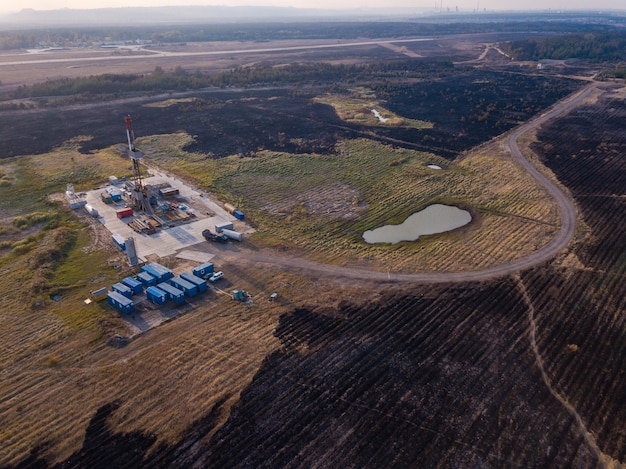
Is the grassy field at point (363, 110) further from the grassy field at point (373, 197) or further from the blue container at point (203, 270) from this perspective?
the blue container at point (203, 270)

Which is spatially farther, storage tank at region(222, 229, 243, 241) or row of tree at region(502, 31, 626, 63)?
row of tree at region(502, 31, 626, 63)

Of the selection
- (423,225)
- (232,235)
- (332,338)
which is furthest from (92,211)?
(423,225)

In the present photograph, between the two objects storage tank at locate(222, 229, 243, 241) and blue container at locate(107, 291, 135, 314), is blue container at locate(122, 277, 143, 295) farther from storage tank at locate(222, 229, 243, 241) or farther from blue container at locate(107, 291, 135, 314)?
storage tank at locate(222, 229, 243, 241)

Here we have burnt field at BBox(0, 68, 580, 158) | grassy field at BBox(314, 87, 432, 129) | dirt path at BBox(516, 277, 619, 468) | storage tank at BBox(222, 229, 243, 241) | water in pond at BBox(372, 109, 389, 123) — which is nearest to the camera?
dirt path at BBox(516, 277, 619, 468)

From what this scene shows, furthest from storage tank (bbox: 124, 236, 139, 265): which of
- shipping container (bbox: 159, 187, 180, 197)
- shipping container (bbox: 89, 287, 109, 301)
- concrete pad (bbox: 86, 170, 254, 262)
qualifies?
shipping container (bbox: 159, 187, 180, 197)

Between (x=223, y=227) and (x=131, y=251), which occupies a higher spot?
(x=131, y=251)

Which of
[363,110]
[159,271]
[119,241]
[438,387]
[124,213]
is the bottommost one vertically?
[438,387]

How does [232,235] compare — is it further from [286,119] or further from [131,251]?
[286,119]
